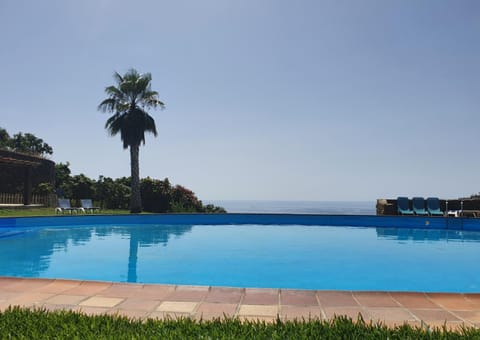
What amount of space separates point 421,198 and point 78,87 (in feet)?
58.7

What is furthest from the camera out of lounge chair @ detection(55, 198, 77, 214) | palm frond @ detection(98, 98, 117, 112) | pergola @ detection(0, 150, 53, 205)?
pergola @ detection(0, 150, 53, 205)

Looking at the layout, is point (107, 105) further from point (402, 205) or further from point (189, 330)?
point (189, 330)

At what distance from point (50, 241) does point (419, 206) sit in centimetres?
1631

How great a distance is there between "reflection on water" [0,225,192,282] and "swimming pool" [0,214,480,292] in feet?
0.08

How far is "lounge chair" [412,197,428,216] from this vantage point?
17566 millimetres

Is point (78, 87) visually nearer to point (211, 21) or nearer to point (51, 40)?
point (51, 40)

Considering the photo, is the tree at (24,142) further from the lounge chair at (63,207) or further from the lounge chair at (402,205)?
the lounge chair at (402,205)

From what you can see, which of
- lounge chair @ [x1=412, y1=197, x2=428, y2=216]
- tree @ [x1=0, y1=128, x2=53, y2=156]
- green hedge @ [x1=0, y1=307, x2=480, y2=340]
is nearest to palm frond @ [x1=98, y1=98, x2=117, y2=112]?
lounge chair @ [x1=412, y1=197, x2=428, y2=216]

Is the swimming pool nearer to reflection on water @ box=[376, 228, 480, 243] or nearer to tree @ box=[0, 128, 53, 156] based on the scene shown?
reflection on water @ box=[376, 228, 480, 243]

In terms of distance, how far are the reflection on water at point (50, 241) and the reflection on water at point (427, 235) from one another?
812cm

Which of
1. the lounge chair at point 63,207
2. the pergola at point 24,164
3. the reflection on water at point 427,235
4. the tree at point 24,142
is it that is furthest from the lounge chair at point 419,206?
the tree at point 24,142

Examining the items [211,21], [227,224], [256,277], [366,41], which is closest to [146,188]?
[227,224]

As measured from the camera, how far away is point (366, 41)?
14.6 meters

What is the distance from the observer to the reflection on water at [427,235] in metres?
12.9
